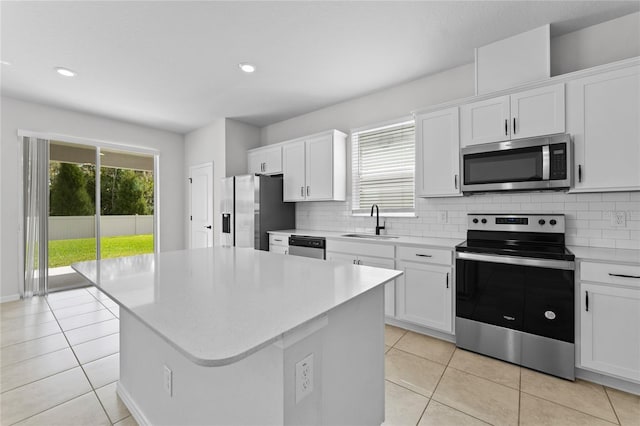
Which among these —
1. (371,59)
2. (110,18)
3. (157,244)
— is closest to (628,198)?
(371,59)

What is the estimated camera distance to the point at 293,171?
168 inches

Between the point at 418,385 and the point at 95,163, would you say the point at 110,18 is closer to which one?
the point at 95,163

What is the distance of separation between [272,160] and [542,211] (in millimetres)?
3513

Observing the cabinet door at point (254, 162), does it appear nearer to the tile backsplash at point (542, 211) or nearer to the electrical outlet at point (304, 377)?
the tile backsplash at point (542, 211)

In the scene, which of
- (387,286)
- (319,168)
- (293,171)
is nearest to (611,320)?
(387,286)

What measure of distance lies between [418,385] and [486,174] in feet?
6.11

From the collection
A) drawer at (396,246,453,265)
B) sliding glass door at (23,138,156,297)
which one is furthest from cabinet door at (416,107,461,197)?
sliding glass door at (23,138,156,297)

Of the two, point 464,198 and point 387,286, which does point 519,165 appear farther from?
point 387,286

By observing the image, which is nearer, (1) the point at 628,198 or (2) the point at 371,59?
(1) the point at 628,198

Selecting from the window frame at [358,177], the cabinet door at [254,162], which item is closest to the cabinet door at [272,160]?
the cabinet door at [254,162]

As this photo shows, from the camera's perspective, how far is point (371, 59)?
2938 mm

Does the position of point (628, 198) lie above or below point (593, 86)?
below

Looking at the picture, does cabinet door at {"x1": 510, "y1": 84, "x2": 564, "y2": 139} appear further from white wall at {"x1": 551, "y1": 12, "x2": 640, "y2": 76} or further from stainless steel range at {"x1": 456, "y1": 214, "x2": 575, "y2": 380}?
stainless steel range at {"x1": 456, "y1": 214, "x2": 575, "y2": 380}

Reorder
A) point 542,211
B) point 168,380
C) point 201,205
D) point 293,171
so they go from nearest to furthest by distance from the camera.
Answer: point 168,380 → point 542,211 → point 293,171 → point 201,205
